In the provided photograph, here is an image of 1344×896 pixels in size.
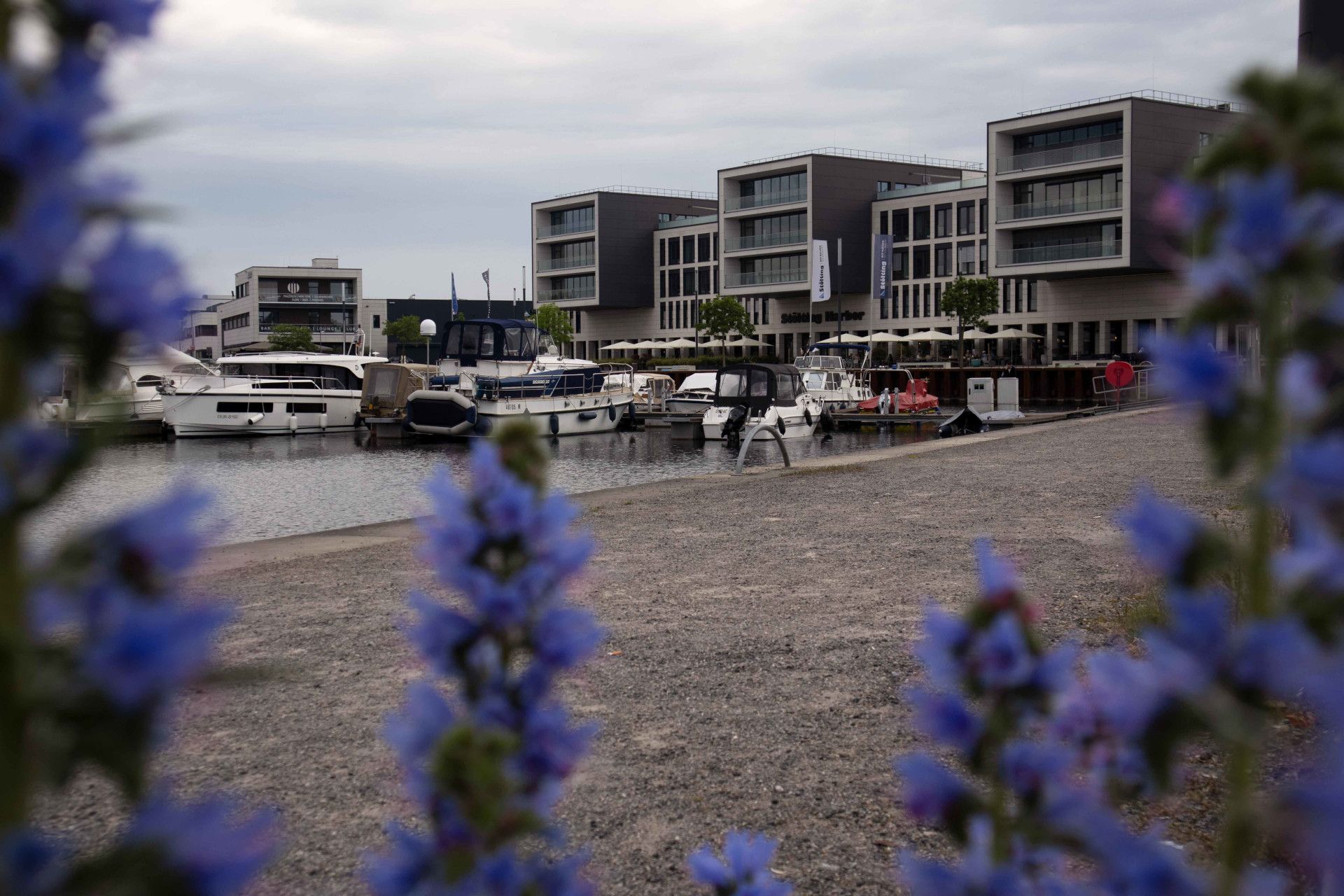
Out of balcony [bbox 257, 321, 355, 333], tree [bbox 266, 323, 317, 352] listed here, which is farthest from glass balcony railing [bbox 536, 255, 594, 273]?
balcony [bbox 257, 321, 355, 333]

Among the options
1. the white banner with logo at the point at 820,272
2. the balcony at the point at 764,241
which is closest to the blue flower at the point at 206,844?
the white banner with logo at the point at 820,272

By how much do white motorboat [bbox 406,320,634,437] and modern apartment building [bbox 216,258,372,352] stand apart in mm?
73996

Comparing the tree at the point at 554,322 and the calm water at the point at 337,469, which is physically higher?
the tree at the point at 554,322

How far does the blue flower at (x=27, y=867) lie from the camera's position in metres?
0.64

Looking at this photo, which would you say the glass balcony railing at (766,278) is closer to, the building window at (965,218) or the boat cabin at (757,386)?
the building window at (965,218)

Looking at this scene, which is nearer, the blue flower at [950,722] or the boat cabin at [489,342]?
the blue flower at [950,722]

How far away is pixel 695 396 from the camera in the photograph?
136 ft

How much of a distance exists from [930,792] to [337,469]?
29281 millimetres

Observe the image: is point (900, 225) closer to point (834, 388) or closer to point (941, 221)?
point (941, 221)

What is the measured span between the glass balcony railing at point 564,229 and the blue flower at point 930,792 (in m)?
95.1

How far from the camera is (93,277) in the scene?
666mm

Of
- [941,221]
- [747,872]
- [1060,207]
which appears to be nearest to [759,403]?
[747,872]

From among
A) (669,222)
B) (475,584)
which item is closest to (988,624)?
(475,584)

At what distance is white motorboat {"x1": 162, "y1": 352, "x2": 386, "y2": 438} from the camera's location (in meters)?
39.1
